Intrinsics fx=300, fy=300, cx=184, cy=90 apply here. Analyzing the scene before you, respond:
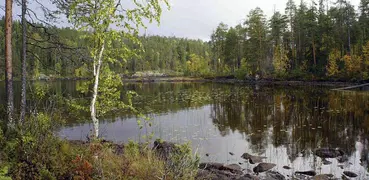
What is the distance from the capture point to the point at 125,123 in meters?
21.0

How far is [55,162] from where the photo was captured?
6762mm

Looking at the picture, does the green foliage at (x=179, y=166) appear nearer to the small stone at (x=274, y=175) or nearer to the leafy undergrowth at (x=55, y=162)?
the leafy undergrowth at (x=55, y=162)

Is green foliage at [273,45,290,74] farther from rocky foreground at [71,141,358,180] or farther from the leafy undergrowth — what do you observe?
the leafy undergrowth

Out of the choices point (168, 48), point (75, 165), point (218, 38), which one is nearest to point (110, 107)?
point (75, 165)

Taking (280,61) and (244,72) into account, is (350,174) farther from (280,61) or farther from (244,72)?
(244,72)

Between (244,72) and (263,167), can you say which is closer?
(263,167)

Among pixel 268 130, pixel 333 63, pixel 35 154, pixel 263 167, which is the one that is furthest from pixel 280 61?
pixel 35 154

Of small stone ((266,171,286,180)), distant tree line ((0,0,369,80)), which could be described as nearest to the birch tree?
small stone ((266,171,286,180))

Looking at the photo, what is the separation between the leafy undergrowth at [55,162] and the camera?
650 centimetres

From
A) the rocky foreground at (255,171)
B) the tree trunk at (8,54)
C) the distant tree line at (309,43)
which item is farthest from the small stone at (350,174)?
the distant tree line at (309,43)

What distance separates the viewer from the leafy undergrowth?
6.50 metres

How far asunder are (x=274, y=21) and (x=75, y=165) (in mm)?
61612

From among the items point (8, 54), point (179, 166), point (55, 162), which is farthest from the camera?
point (8, 54)

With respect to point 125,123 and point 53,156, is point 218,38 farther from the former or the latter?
point 53,156
